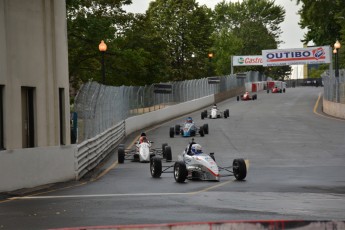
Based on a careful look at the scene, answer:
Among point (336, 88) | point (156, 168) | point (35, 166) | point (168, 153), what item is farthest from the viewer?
point (336, 88)

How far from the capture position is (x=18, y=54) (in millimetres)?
19500

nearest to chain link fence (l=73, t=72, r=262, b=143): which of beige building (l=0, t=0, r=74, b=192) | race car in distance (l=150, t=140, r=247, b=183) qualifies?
beige building (l=0, t=0, r=74, b=192)

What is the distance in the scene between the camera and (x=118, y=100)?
39812mm

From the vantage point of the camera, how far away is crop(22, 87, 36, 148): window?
2027 centimetres

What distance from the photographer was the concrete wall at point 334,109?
4971 centimetres

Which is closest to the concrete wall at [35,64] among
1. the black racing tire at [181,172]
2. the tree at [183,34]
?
the black racing tire at [181,172]

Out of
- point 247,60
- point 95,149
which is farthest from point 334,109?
point 247,60

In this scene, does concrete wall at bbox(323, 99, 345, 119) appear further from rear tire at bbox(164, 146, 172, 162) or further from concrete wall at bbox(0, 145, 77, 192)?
concrete wall at bbox(0, 145, 77, 192)

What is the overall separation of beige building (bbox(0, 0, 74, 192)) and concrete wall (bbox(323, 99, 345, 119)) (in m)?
30.0

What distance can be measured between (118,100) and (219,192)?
881 inches

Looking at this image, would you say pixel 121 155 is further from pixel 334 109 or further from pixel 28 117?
pixel 334 109

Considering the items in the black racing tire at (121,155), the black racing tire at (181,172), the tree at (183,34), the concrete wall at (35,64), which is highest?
the tree at (183,34)

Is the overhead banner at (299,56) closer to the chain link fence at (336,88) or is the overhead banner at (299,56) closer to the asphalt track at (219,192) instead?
the chain link fence at (336,88)

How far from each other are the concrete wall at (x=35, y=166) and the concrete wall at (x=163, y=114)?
815 inches
